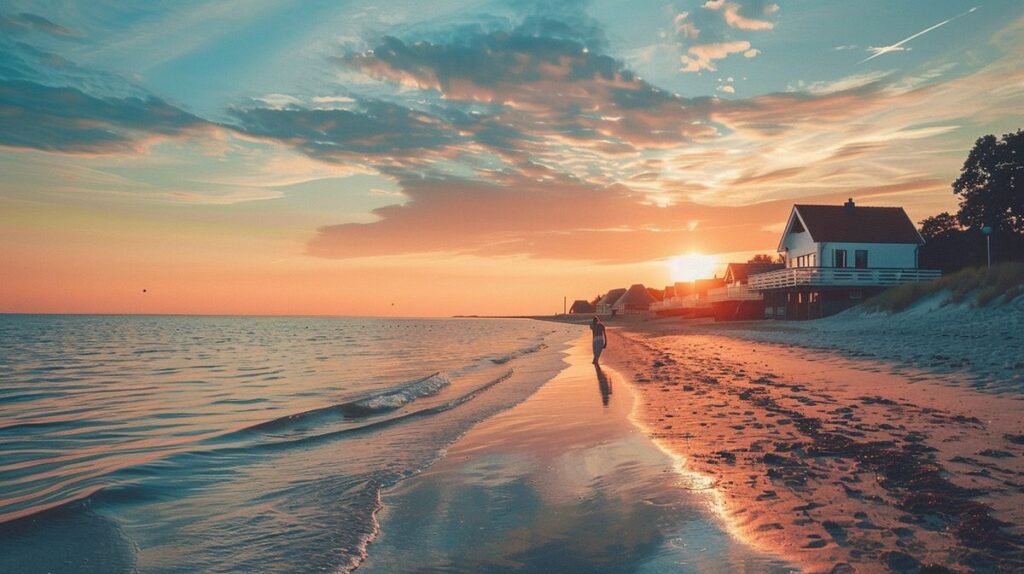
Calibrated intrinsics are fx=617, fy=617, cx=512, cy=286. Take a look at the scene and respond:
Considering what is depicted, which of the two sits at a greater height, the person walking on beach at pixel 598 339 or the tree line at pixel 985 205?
the tree line at pixel 985 205

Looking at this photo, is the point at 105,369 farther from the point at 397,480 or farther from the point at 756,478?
the point at 756,478

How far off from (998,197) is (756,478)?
57807mm

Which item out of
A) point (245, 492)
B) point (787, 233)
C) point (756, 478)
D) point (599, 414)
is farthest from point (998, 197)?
point (245, 492)

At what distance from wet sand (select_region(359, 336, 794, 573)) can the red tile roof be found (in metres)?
43.9

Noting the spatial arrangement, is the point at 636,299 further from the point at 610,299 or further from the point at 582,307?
the point at 582,307

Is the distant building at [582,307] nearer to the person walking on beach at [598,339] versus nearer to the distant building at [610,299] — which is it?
the distant building at [610,299]

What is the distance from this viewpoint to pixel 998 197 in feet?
166

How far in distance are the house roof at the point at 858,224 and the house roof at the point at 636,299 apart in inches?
2747

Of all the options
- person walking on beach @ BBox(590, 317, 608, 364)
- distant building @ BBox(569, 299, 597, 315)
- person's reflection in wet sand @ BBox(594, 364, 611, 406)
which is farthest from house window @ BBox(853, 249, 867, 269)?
distant building @ BBox(569, 299, 597, 315)

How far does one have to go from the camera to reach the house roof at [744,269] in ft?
238

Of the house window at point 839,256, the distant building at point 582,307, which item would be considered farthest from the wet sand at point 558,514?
the distant building at point 582,307

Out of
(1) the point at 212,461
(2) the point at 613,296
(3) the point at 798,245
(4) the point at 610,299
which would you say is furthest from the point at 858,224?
(4) the point at 610,299

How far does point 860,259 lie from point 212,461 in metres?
49.5

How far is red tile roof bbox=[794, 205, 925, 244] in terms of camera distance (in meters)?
47.8
